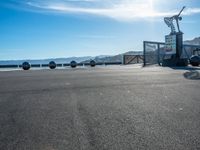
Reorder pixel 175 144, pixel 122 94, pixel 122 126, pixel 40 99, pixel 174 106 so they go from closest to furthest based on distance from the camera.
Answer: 1. pixel 175 144
2. pixel 122 126
3. pixel 174 106
4. pixel 40 99
5. pixel 122 94

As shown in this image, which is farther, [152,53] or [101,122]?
[152,53]

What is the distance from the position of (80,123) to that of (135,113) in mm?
1314

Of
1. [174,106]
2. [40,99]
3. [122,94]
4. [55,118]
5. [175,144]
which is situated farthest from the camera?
[122,94]

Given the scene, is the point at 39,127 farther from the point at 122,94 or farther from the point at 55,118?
the point at 122,94

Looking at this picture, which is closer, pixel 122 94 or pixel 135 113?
pixel 135 113

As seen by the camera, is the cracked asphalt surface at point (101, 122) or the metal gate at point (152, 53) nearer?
the cracked asphalt surface at point (101, 122)

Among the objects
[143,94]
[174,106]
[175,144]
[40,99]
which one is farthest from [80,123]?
[143,94]

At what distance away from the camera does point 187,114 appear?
19.7 feet

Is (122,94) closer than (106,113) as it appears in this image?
No

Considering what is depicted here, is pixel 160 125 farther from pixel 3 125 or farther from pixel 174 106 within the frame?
pixel 3 125

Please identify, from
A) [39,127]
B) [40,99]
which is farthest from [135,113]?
[40,99]

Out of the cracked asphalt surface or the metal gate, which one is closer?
the cracked asphalt surface

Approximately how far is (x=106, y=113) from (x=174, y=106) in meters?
1.67

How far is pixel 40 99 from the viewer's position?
8391 millimetres
